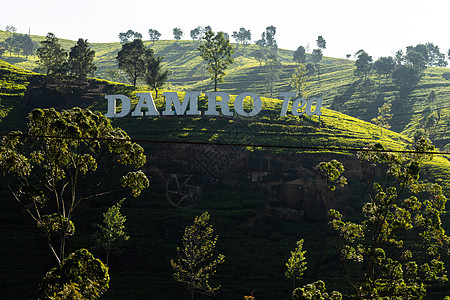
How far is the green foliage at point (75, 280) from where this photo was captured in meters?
22.1

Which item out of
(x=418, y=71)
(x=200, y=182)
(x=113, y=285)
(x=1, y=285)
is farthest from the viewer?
(x=418, y=71)

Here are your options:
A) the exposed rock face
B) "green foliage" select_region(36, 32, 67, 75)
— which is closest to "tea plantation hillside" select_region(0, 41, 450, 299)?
the exposed rock face

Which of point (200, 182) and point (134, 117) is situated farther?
point (134, 117)

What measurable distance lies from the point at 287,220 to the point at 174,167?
848 inches

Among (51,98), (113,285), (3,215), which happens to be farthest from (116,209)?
(51,98)

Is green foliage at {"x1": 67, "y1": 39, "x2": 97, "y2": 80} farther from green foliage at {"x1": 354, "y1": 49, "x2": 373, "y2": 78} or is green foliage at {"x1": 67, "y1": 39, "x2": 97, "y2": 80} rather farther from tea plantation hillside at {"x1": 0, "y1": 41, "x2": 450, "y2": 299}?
green foliage at {"x1": 354, "y1": 49, "x2": 373, "y2": 78}

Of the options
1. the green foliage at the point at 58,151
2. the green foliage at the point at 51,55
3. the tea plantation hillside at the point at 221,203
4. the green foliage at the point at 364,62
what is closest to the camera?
the green foliage at the point at 58,151

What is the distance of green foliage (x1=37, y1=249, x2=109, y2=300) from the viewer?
870 inches

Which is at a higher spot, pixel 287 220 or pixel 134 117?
pixel 134 117

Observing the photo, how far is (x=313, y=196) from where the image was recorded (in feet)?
212

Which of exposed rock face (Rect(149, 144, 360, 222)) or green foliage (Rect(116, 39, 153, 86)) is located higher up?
green foliage (Rect(116, 39, 153, 86))

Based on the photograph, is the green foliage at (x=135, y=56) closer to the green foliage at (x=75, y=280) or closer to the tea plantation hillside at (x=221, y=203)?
the tea plantation hillside at (x=221, y=203)

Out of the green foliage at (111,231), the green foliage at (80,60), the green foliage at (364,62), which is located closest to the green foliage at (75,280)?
the green foliage at (111,231)

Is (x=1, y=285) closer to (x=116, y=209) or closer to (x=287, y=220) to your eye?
(x=116, y=209)
